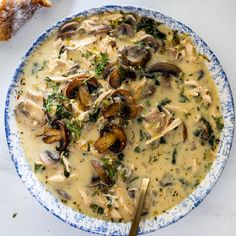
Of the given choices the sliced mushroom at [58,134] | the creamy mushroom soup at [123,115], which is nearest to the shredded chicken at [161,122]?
the creamy mushroom soup at [123,115]

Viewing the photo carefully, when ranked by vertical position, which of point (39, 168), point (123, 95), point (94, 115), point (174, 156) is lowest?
point (39, 168)

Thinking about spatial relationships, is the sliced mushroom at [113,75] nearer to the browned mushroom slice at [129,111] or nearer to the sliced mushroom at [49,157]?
the browned mushroom slice at [129,111]

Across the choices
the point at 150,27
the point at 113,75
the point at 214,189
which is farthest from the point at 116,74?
the point at 214,189

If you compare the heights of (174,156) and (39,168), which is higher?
(174,156)

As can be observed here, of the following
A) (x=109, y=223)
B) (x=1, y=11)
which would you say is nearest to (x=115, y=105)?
(x=109, y=223)

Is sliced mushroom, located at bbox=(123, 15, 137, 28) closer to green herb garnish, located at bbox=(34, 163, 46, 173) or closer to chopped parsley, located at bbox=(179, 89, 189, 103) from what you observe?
chopped parsley, located at bbox=(179, 89, 189, 103)

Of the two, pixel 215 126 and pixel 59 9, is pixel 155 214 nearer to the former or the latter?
pixel 215 126

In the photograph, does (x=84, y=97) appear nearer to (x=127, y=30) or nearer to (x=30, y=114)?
(x=30, y=114)

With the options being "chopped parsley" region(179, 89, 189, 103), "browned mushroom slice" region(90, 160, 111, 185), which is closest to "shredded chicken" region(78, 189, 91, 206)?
"browned mushroom slice" region(90, 160, 111, 185)
